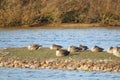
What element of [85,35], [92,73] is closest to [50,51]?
[92,73]

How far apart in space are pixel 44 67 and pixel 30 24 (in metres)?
34.9

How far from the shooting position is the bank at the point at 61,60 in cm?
2353

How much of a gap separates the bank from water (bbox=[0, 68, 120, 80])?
0.56m

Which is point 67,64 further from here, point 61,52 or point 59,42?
point 59,42

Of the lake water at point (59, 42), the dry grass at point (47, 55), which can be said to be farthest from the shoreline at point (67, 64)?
the dry grass at point (47, 55)

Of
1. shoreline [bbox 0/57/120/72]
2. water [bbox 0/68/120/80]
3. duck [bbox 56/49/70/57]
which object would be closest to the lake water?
water [bbox 0/68/120/80]

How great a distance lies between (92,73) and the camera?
22.7 metres

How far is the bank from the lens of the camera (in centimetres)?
2353

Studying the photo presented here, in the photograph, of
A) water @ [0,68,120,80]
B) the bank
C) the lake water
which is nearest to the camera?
water @ [0,68,120,80]

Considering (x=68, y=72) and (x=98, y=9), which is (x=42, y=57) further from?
(x=98, y=9)

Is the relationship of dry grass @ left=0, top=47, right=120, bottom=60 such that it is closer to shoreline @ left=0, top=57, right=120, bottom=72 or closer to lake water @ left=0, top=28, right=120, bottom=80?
shoreline @ left=0, top=57, right=120, bottom=72

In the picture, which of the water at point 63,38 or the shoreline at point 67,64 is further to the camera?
the water at point 63,38

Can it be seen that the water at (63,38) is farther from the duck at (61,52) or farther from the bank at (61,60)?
the duck at (61,52)

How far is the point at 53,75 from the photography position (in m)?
22.6
